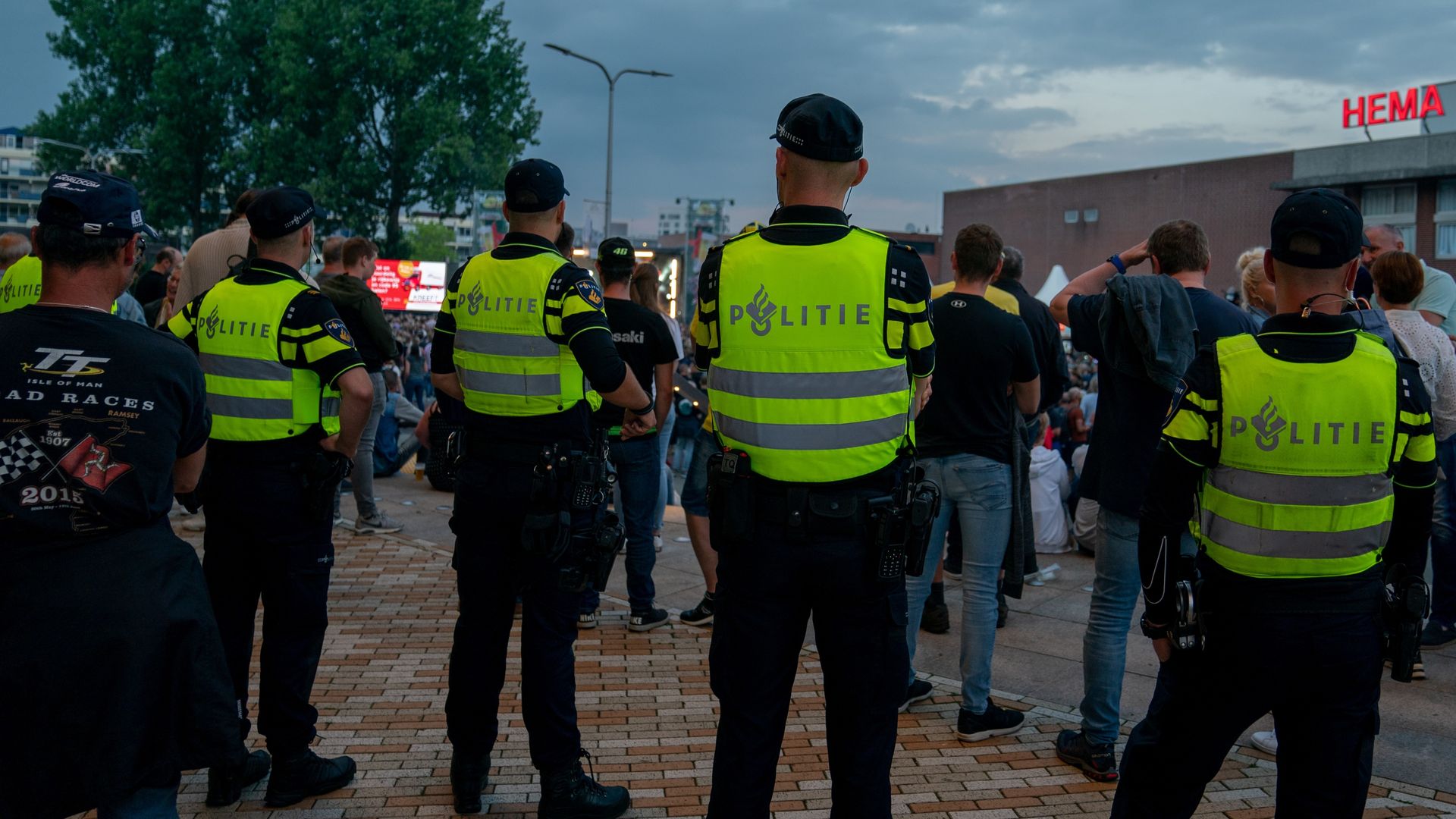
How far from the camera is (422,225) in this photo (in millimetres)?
154500

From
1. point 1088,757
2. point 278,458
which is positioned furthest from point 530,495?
point 1088,757

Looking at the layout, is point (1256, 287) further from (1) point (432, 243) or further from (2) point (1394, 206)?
(1) point (432, 243)

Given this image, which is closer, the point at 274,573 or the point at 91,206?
the point at 91,206

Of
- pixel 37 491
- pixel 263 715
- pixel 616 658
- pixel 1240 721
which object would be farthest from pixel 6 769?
pixel 616 658

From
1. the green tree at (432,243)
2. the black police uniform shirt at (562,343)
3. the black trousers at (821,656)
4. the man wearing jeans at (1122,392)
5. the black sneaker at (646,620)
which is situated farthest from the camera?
the green tree at (432,243)

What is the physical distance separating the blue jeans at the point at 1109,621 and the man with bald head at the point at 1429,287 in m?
2.54

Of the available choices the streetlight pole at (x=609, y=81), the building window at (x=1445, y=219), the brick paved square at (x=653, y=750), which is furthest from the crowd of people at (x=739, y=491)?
the building window at (x=1445, y=219)

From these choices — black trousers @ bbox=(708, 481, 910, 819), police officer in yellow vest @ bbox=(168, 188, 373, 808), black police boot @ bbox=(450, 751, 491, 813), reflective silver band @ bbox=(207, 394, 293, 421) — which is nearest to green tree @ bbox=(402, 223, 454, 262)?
police officer in yellow vest @ bbox=(168, 188, 373, 808)

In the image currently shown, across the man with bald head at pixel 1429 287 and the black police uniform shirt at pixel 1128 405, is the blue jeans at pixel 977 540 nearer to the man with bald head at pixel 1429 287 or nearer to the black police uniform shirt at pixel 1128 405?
the black police uniform shirt at pixel 1128 405

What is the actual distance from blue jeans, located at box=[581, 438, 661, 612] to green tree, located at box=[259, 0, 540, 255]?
34.8 m

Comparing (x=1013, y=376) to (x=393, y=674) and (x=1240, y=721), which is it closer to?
(x=1240, y=721)

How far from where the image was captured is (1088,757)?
4441mm

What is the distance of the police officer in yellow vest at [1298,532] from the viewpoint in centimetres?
275

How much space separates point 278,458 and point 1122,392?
10.5 feet
